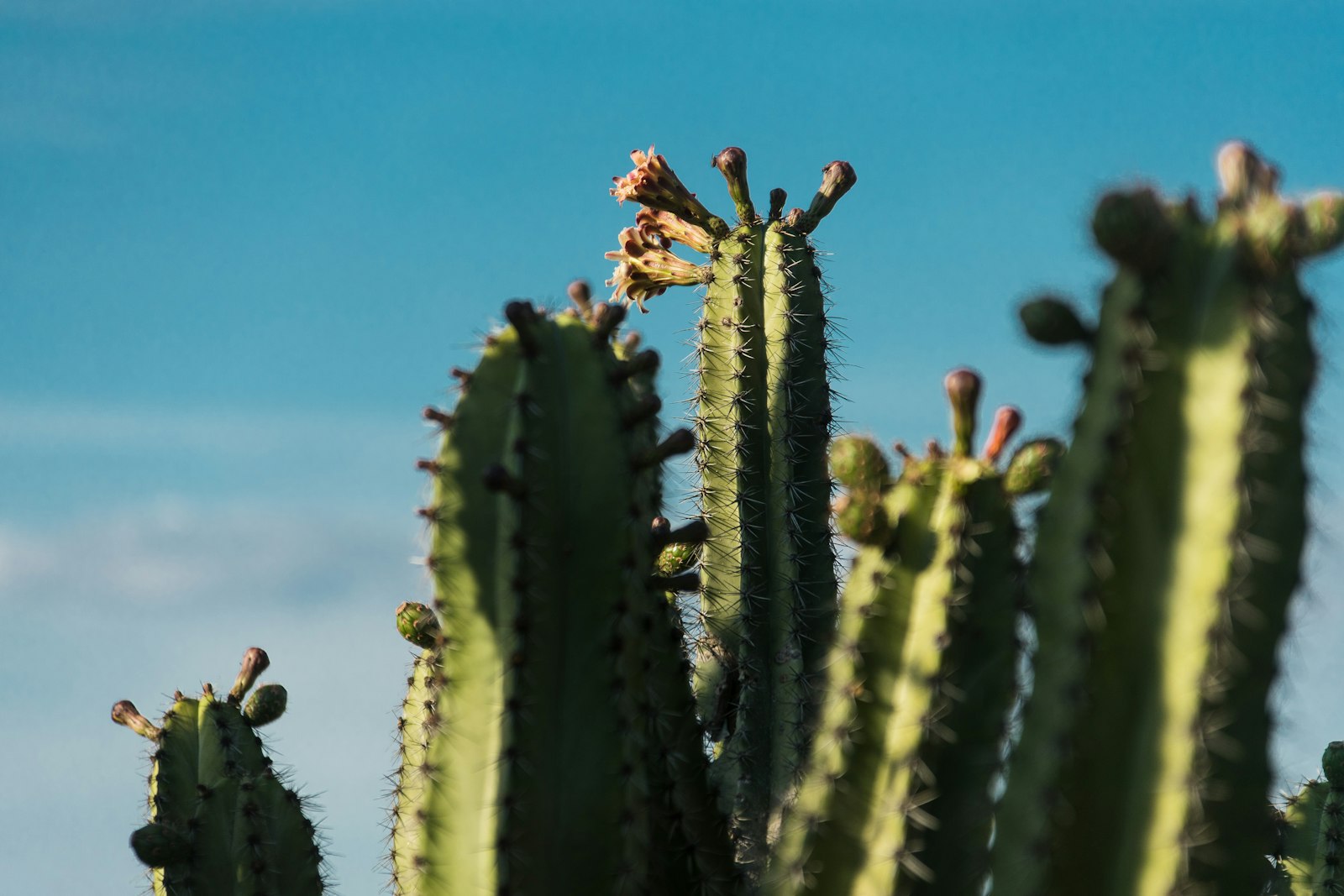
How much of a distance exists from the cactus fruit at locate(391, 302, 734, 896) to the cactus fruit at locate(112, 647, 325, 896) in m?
1.50

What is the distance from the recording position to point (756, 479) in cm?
502

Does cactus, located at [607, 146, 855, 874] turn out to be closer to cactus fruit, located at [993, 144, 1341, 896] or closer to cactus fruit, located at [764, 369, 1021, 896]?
cactus fruit, located at [764, 369, 1021, 896]

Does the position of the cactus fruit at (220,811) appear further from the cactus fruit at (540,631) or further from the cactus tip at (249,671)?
the cactus fruit at (540,631)

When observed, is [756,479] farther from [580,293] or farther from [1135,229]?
[1135,229]

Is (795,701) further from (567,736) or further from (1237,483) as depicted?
(1237,483)

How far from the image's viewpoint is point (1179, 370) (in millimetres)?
2811

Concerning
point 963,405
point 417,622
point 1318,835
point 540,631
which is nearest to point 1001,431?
point 963,405

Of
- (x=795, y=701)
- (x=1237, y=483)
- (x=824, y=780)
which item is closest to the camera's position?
(x=1237, y=483)

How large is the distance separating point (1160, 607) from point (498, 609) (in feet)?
4.69

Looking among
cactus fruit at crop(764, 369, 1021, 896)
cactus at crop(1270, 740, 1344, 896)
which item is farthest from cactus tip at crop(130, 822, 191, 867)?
cactus at crop(1270, 740, 1344, 896)

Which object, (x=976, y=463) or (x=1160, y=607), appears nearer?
(x=1160, y=607)

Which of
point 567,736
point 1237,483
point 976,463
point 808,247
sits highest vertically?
point 808,247

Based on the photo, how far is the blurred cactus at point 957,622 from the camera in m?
2.77

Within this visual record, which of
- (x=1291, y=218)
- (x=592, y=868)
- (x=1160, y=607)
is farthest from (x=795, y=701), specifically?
(x=1291, y=218)
